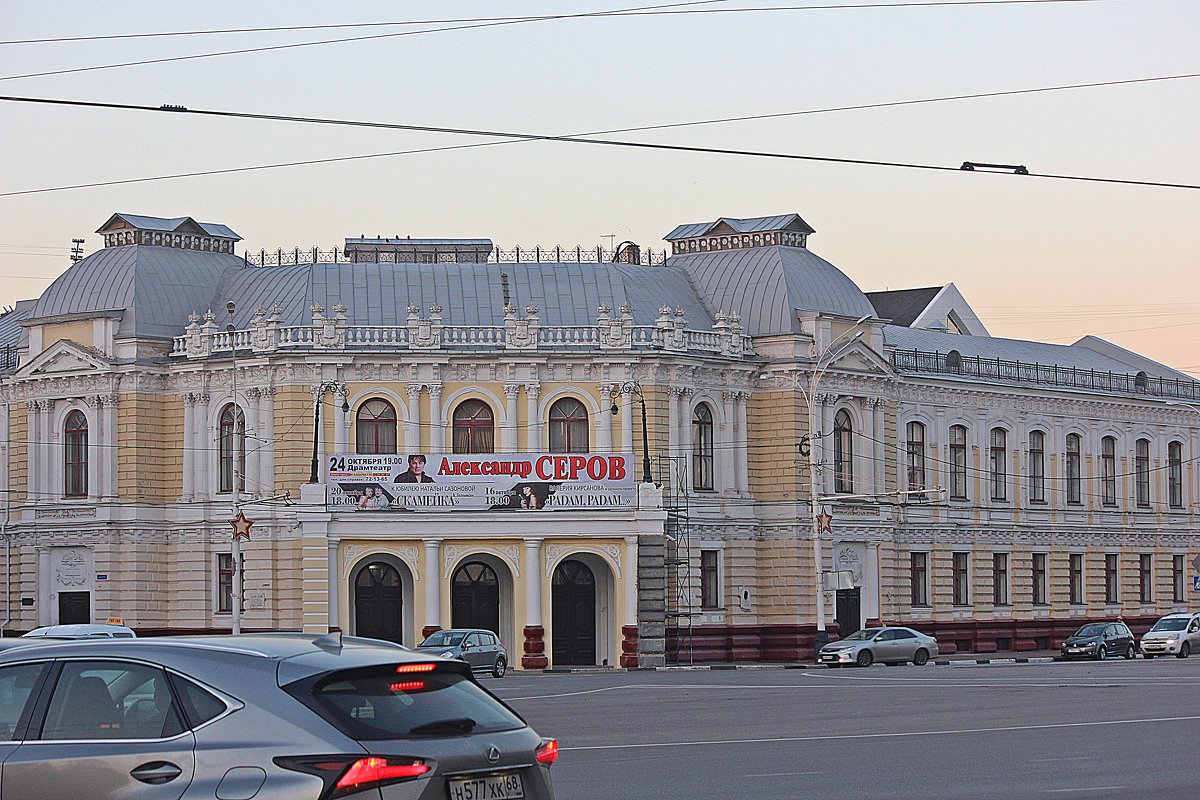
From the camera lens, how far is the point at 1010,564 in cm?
6944

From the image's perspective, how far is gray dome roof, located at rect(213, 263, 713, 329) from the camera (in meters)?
60.3

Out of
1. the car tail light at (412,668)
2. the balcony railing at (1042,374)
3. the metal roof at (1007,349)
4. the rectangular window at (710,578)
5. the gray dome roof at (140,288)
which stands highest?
the gray dome roof at (140,288)

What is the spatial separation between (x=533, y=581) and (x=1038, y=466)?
24014 millimetres

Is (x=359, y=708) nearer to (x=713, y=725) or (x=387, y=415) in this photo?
(x=713, y=725)

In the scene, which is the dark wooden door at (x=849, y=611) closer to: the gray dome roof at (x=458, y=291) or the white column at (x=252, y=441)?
the gray dome roof at (x=458, y=291)

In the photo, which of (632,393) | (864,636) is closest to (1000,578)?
(864,636)

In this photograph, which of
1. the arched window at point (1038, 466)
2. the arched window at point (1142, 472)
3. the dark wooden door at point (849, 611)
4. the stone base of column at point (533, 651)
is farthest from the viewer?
the arched window at point (1142, 472)

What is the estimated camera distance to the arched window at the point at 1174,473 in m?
76.8

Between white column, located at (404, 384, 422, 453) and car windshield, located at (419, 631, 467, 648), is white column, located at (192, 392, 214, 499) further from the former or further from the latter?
car windshield, located at (419, 631, 467, 648)

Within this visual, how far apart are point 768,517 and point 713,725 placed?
3514 cm

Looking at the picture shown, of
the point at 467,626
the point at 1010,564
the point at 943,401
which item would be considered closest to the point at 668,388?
the point at 467,626

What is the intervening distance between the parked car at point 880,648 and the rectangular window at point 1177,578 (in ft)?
79.9

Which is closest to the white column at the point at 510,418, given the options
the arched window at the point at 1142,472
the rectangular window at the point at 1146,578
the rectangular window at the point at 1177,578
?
the arched window at the point at 1142,472

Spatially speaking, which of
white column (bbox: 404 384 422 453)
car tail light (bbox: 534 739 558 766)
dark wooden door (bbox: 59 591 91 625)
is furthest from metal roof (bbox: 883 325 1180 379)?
car tail light (bbox: 534 739 558 766)
